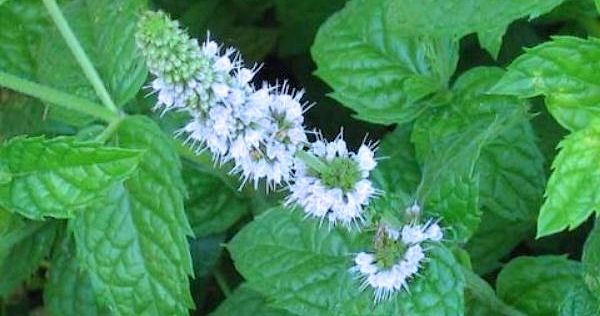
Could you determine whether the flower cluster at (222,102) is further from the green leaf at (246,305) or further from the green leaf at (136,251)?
the green leaf at (246,305)

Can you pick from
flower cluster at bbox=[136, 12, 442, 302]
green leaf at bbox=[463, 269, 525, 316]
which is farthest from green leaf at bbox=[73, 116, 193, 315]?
green leaf at bbox=[463, 269, 525, 316]

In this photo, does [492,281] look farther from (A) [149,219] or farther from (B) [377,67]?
(A) [149,219]

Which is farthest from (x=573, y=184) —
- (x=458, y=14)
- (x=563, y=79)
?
(x=458, y=14)

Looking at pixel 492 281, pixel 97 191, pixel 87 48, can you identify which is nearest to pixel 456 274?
pixel 97 191

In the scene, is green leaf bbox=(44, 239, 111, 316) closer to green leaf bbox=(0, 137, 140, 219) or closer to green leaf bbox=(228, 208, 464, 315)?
green leaf bbox=(228, 208, 464, 315)

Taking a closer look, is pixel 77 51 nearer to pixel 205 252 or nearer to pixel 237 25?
pixel 205 252
